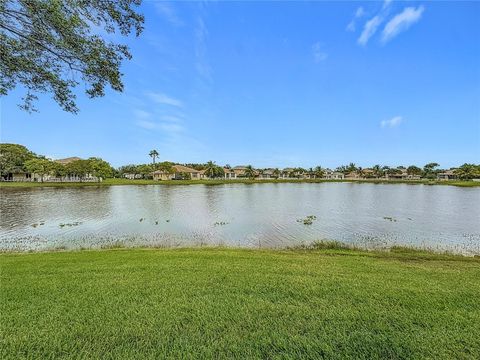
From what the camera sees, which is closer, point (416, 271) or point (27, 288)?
point (27, 288)

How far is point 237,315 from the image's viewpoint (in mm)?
4223

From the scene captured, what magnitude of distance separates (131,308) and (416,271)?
270 inches

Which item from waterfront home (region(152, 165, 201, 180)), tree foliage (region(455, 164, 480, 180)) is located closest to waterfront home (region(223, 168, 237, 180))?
waterfront home (region(152, 165, 201, 180))

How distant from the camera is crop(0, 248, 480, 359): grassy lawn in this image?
346cm

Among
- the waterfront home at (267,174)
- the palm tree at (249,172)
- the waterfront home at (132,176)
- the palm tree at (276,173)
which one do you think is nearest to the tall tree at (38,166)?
the waterfront home at (132,176)

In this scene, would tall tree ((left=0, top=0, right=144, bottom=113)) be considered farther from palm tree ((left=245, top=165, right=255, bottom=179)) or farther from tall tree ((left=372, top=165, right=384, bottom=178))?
tall tree ((left=372, top=165, right=384, bottom=178))

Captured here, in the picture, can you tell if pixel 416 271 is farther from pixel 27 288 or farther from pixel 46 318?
pixel 27 288

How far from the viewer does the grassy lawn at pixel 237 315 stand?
346 cm

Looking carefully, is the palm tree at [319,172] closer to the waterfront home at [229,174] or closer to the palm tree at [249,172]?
the palm tree at [249,172]

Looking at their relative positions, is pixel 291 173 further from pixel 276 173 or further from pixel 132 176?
pixel 132 176

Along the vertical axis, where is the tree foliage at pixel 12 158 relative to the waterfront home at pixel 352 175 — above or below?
above

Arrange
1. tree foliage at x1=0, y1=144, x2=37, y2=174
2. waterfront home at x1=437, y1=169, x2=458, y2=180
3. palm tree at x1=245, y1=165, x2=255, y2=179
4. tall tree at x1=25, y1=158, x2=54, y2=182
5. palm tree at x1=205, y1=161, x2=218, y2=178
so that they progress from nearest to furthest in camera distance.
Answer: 1. tall tree at x1=25, y1=158, x2=54, y2=182
2. tree foliage at x1=0, y1=144, x2=37, y2=174
3. palm tree at x1=205, y1=161, x2=218, y2=178
4. palm tree at x1=245, y1=165, x2=255, y2=179
5. waterfront home at x1=437, y1=169, x2=458, y2=180

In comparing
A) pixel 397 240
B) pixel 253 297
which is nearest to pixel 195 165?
pixel 397 240

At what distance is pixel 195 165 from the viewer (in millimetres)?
155250
